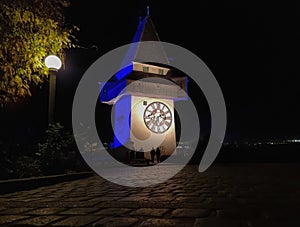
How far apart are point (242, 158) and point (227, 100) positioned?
516 inches

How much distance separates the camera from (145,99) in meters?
24.4

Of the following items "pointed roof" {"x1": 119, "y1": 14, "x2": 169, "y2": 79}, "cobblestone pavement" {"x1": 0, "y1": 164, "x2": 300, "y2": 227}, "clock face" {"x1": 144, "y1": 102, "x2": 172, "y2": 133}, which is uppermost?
"pointed roof" {"x1": 119, "y1": 14, "x2": 169, "y2": 79}

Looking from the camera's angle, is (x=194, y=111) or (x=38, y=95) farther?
(x=194, y=111)

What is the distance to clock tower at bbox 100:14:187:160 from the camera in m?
23.6

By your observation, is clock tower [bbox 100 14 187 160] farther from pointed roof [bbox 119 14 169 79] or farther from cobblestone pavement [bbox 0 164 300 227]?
cobblestone pavement [bbox 0 164 300 227]

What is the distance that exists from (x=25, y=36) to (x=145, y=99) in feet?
54.5

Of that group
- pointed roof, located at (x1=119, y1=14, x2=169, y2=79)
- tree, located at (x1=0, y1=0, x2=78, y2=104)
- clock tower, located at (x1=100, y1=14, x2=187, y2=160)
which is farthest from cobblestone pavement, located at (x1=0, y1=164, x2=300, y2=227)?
pointed roof, located at (x1=119, y1=14, x2=169, y2=79)

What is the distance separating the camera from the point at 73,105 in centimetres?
2459

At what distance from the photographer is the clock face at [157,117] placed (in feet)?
79.4

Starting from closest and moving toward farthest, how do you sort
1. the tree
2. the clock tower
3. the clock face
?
1. the tree
2. the clock tower
3. the clock face

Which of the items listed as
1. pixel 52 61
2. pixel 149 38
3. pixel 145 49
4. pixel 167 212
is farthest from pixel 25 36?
pixel 149 38

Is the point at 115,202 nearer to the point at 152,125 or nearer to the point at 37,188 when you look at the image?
the point at 37,188

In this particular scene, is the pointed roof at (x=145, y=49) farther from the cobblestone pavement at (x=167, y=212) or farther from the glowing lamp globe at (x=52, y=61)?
the cobblestone pavement at (x=167, y=212)

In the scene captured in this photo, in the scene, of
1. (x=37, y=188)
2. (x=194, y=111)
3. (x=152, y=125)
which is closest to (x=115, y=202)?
(x=37, y=188)
